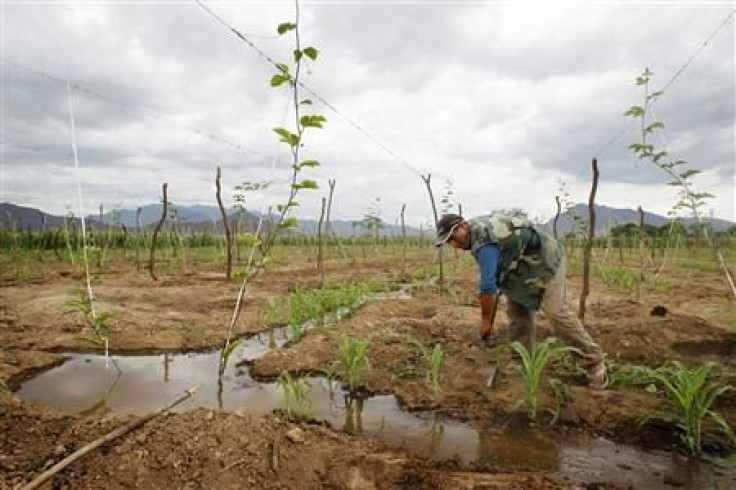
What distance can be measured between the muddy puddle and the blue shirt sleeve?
1.13m

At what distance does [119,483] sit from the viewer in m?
2.37

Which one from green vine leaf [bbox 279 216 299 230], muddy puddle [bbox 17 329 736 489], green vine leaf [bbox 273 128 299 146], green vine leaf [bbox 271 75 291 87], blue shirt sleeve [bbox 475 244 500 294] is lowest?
muddy puddle [bbox 17 329 736 489]

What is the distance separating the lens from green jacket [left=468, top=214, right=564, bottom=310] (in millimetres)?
4059

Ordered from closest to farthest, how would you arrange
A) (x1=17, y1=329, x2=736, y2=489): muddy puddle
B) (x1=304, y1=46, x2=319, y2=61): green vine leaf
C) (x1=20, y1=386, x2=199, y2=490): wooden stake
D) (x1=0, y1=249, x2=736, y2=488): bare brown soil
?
(x1=20, y1=386, x2=199, y2=490): wooden stake < (x1=0, y1=249, x2=736, y2=488): bare brown soil < (x1=17, y1=329, x2=736, y2=489): muddy puddle < (x1=304, y1=46, x2=319, y2=61): green vine leaf

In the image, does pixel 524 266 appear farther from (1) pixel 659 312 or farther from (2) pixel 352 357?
(1) pixel 659 312

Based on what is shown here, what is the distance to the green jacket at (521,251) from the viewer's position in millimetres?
4059

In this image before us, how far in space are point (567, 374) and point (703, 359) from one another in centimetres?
187

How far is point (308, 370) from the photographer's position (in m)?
4.58

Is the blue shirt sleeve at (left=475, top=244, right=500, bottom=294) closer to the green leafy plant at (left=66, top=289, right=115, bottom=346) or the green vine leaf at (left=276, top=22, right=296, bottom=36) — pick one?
the green vine leaf at (left=276, top=22, right=296, bottom=36)

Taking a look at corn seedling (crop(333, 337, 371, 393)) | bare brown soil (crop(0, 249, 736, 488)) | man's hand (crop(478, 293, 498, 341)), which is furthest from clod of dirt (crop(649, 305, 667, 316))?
corn seedling (crop(333, 337, 371, 393))

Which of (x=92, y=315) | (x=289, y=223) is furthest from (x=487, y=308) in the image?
(x=92, y=315)

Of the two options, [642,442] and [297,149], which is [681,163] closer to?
Result: [642,442]

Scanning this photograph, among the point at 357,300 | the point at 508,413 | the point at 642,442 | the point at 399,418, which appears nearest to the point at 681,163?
the point at 642,442

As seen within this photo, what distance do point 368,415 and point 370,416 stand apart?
3cm
